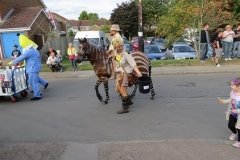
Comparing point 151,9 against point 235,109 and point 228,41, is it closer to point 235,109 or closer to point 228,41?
point 228,41

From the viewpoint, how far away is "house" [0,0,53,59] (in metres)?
23.0

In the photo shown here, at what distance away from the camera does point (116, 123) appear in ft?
17.8

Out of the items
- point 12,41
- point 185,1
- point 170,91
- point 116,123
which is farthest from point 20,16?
point 116,123

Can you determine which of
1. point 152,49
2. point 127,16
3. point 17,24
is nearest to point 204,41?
point 152,49

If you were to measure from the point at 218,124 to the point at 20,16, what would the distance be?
23703 mm

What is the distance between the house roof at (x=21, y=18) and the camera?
2297 centimetres

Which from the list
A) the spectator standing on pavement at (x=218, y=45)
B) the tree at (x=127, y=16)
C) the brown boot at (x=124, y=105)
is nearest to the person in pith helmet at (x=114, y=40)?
the brown boot at (x=124, y=105)

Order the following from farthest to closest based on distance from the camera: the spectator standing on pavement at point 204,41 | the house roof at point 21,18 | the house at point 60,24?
the house at point 60,24
the house roof at point 21,18
the spectator standing on pavement at point 204,41

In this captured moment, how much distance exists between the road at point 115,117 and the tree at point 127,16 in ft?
117

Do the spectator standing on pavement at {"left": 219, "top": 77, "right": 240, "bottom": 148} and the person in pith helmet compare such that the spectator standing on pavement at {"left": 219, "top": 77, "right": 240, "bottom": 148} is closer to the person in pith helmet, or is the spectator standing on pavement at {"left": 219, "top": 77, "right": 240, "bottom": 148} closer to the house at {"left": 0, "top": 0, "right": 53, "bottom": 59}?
the person in pith helmet

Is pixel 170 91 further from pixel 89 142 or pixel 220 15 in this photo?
pixel 220 15

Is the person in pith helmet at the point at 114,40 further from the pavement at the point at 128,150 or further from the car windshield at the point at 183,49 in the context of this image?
the car windshield at the point at 183,49

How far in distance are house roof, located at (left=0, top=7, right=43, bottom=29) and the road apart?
1680cm

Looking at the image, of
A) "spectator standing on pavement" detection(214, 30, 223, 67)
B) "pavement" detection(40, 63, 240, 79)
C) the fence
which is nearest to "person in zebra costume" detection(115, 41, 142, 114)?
"pavement" detection(40, 63, 240, 79)
